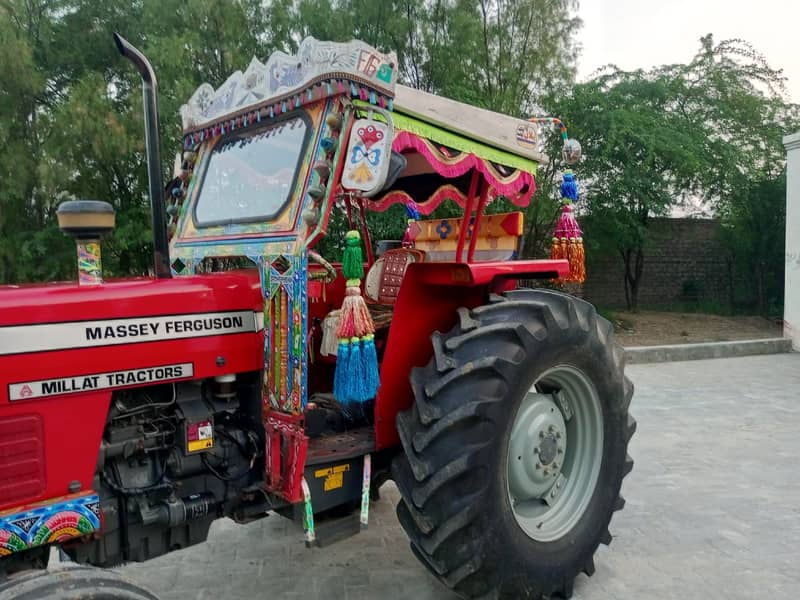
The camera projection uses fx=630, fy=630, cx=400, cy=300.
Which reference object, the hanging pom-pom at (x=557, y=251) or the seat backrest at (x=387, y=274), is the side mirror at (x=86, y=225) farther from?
the hanging pom-pom at (x=557, y=251)

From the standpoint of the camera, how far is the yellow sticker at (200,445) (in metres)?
2.59

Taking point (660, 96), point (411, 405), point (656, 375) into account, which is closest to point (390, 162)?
point (411, 405)

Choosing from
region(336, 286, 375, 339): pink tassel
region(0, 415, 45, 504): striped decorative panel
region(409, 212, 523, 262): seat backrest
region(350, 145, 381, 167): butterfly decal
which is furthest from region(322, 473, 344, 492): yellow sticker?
Result: region(409, 212, 523, 262): seat backrest

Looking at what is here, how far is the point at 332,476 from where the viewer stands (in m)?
2.89

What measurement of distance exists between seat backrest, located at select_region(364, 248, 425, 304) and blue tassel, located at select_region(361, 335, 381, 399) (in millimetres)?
1298

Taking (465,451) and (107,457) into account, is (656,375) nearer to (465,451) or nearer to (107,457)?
(465,451)

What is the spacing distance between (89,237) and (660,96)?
12478 mm

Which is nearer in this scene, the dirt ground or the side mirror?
the side mirror

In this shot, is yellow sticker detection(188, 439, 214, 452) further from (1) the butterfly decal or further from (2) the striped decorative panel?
(1) the butterfly decal

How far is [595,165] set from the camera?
39.1ft

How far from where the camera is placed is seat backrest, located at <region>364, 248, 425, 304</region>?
4062 mm

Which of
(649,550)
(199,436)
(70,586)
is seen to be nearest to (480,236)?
(649,550)

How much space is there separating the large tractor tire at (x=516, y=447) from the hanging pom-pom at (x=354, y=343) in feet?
0.79

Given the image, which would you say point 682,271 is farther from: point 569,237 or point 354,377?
point 354,377
